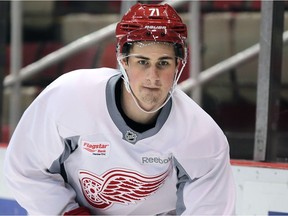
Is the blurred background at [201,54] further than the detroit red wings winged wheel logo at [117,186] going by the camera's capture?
Yes

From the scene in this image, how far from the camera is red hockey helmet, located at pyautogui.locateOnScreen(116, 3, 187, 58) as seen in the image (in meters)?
1.96

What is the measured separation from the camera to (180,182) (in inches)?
86.2

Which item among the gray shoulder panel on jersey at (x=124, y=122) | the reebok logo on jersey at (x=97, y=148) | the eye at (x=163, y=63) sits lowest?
the reebok logo on jersey at (x=97, y=148)

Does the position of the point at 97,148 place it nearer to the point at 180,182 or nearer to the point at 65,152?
the point at 65,152

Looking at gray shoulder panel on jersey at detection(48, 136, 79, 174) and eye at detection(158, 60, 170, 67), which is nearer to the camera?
eye at detection(158, 60, 170, 67)

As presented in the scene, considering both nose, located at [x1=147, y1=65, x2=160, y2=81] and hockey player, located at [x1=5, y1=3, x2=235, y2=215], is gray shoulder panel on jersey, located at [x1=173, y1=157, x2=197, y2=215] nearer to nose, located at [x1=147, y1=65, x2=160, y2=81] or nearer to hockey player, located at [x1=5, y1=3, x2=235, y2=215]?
hockey player, located at [x1=5, y1=3, x2=235, y2=215]

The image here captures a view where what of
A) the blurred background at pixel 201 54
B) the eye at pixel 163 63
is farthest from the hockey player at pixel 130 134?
Result: the blurred background at pixel 201 54

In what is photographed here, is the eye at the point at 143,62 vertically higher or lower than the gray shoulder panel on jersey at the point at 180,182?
higher

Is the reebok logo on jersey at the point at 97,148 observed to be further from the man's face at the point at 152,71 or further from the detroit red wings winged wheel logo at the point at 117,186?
the man's face at the point at 152,71

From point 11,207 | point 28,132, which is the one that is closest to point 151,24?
point 28,132

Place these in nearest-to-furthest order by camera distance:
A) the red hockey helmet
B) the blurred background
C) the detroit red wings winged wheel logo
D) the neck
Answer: the red hockey helmet < the neck < the detroit red wings winged wheel logo < the blurred background

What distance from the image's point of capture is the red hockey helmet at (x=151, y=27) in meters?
1.96

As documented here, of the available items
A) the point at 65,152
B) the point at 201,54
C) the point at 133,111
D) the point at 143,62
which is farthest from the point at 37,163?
the point at 201,54

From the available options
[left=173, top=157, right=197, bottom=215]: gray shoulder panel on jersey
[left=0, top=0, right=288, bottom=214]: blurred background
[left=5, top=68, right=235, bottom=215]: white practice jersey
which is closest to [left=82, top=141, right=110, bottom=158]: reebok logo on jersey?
[left=5, top=68, right=235, bottom=215]: white practice jersey
